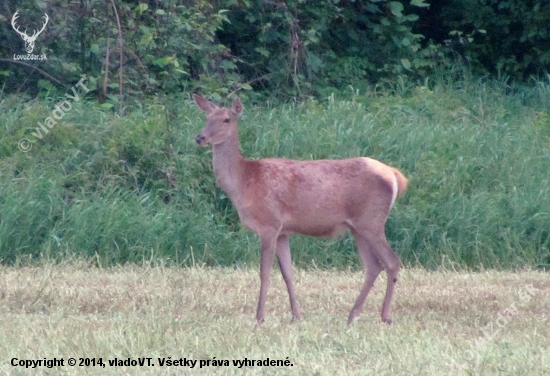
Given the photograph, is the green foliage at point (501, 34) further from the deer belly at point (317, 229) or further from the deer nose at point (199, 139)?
the deer nose at point (199, 139)

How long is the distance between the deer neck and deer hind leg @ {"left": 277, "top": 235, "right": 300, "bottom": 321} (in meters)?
0.48

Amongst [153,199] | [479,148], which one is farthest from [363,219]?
[479,148]

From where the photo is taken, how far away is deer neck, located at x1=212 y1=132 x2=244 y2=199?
668cm

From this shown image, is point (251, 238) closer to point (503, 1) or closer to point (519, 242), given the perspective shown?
point (519, 242)

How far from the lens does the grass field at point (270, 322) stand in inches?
197

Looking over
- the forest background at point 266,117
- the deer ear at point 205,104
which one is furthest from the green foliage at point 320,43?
the deer ear at point 205,104

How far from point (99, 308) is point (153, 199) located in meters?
3.27

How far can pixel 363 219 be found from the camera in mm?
6551

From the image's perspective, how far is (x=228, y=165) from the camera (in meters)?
6.73

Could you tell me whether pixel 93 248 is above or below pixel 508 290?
below

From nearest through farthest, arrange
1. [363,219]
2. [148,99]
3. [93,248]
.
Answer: [363,219] → [93,248] → [148,99]

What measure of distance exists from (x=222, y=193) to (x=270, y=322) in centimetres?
402

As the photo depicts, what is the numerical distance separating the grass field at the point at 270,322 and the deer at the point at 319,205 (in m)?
0.34

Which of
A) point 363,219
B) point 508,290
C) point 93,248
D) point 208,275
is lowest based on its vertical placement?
point 93,248
